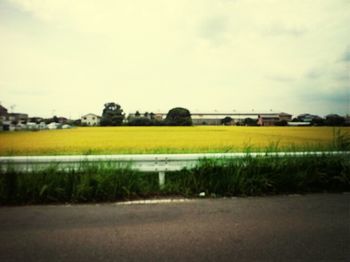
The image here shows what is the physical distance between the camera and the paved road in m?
3.36

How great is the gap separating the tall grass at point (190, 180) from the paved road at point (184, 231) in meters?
0.46

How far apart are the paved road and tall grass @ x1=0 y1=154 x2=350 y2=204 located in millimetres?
462

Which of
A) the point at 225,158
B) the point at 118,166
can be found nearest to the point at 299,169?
the point at 225,158

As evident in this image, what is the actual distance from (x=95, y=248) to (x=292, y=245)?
2287 mm

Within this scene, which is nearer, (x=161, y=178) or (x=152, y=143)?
(x=161, y=178)

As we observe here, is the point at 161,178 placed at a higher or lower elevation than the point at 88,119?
lower

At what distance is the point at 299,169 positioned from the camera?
6723mm

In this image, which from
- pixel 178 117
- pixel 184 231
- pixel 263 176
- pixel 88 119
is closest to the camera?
pixel 184 231

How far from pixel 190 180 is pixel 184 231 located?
220 cm

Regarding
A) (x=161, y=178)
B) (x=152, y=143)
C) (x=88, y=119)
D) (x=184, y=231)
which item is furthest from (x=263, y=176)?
(x=88, y=119)

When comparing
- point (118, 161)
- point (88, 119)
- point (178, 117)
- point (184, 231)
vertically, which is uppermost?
point (88, 119)

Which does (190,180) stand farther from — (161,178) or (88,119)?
(88,119)

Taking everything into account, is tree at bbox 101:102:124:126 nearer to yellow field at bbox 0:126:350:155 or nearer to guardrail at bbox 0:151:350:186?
yellow field at bbox 0:126:350:155

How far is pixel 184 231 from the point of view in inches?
159
